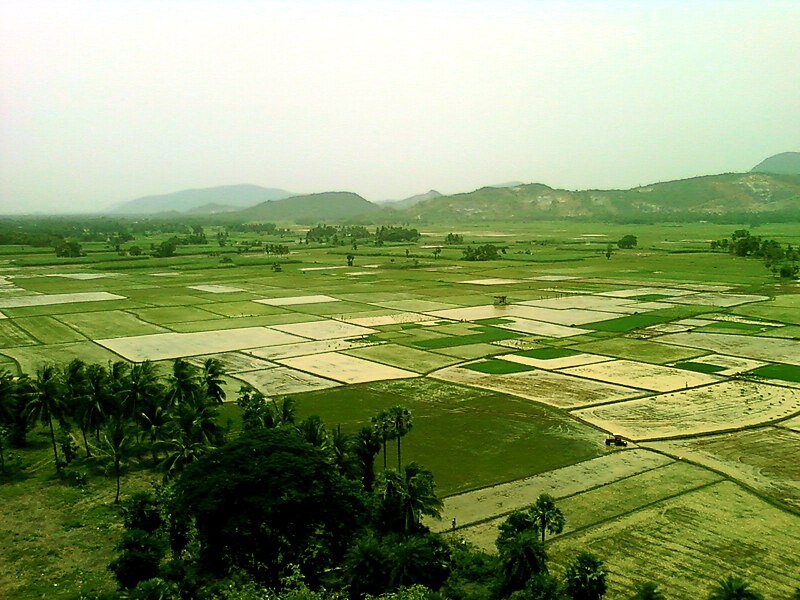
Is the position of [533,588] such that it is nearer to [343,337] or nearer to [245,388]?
[245,388]

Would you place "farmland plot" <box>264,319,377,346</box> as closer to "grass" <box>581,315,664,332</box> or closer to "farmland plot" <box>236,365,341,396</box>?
"farmland plot" <box>236,365,341,396</box>

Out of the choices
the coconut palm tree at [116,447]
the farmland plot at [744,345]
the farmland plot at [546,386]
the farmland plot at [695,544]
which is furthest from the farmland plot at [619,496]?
the farmland plot at [744,345]

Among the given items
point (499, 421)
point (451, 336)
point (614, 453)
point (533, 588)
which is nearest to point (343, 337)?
point (451, 336)

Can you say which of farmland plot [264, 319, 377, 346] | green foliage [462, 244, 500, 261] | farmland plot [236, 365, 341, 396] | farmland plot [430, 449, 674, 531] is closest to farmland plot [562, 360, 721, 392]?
farmland plot [430, 449, 674, 531]

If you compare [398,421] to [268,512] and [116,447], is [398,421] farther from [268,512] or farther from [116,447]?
[116,447]

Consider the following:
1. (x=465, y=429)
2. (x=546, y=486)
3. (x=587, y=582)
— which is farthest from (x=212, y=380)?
(x=587, y=582)
